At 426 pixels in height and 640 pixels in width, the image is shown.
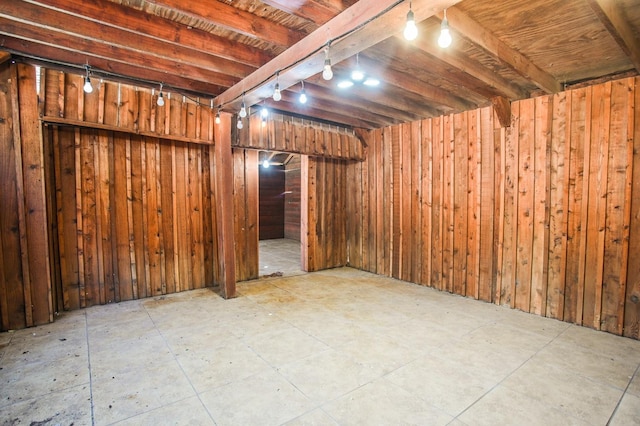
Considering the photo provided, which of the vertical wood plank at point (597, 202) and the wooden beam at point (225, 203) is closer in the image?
the vertical wood plank at point (597, 202)

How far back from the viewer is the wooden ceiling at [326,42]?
7.43ft

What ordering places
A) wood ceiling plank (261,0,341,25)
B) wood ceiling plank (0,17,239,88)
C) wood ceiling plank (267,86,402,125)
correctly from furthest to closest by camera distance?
wood ceiling plank (267,86,402,125)
wood ceiling plank (0,17,239,88)
wood ceiling plank (261,0,341,25)

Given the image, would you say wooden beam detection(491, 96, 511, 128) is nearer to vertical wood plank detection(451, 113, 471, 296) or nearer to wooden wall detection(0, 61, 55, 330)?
vertical wood plank detection(451, 113, 471, 296)

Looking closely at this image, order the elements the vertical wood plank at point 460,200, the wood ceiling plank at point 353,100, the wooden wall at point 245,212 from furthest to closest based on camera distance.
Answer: the wooden wall at point 245,212, the vertical wood plank at point 460,200, the wood ceiling plank at point 353,100

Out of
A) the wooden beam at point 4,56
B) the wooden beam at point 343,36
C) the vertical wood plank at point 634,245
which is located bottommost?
the vertical wood plank at point 634,245

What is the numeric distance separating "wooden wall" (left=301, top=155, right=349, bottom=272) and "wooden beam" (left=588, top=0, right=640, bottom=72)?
14.1 feet

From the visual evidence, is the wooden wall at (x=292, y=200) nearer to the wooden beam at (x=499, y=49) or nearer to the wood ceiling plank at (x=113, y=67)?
the wood ceiling plank at (x=113, y=67)

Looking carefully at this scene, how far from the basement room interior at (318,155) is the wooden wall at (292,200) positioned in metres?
4.77

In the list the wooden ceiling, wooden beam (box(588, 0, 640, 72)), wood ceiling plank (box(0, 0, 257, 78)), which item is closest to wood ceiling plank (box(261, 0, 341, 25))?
the wooden ceiling

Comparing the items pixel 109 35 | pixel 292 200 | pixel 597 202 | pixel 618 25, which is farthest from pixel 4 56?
pixel 292 200

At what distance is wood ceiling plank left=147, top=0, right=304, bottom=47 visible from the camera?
227 cm

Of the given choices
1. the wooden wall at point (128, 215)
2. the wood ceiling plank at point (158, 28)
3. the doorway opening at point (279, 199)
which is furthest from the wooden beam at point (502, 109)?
the doorway opening at point (279, 199)

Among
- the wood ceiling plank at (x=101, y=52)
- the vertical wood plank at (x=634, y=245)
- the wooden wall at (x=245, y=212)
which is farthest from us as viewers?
the wooden wall at (x=245, y=212)

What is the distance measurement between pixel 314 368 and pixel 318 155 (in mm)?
3822
